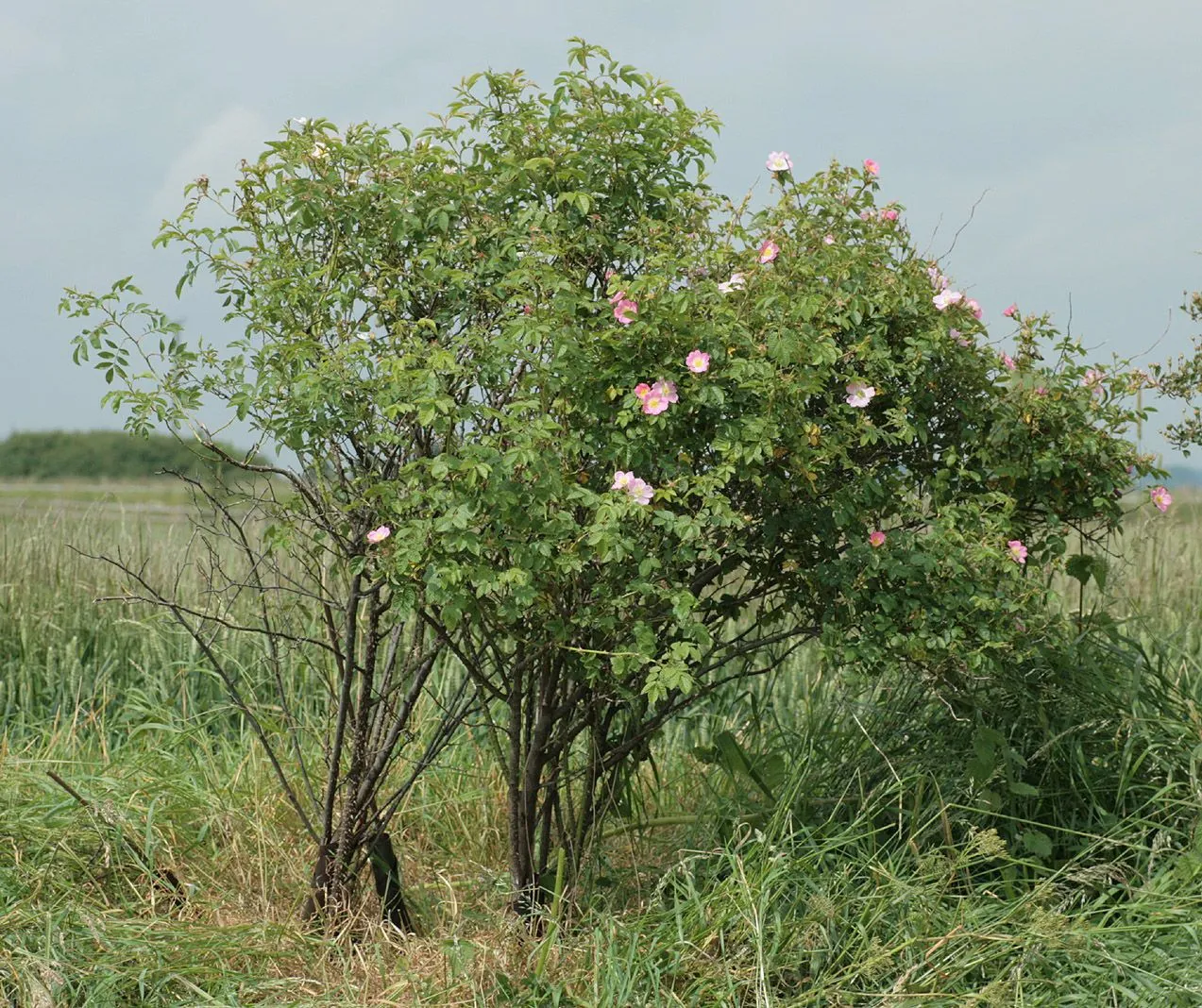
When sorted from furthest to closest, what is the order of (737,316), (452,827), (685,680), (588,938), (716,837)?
(452,827)
(716,837)
(588,938)
(737,316)
(685,680)

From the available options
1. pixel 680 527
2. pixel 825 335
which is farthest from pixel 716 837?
pixel 825 335

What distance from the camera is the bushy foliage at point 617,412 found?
316 centimetres

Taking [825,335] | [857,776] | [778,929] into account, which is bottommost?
[778,929]

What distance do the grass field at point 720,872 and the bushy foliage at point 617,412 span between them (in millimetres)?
413

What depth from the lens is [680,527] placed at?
3.05 m

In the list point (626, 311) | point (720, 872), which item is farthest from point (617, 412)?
point (720, 872)

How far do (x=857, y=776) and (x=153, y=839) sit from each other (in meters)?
2.36

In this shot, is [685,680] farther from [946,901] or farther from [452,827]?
[452,827]

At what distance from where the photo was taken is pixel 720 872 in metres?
4.16

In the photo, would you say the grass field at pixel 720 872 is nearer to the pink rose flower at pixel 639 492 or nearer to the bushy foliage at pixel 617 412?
the bushy foliage at pixel 617 412

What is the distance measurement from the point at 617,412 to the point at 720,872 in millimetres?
1727

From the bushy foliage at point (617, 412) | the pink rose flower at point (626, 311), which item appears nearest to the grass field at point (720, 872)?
the bushy foliage at point (617, 412)

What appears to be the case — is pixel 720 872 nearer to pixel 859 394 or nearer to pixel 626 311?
pixel 859 394

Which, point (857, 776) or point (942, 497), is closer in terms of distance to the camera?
point (942, 497)
